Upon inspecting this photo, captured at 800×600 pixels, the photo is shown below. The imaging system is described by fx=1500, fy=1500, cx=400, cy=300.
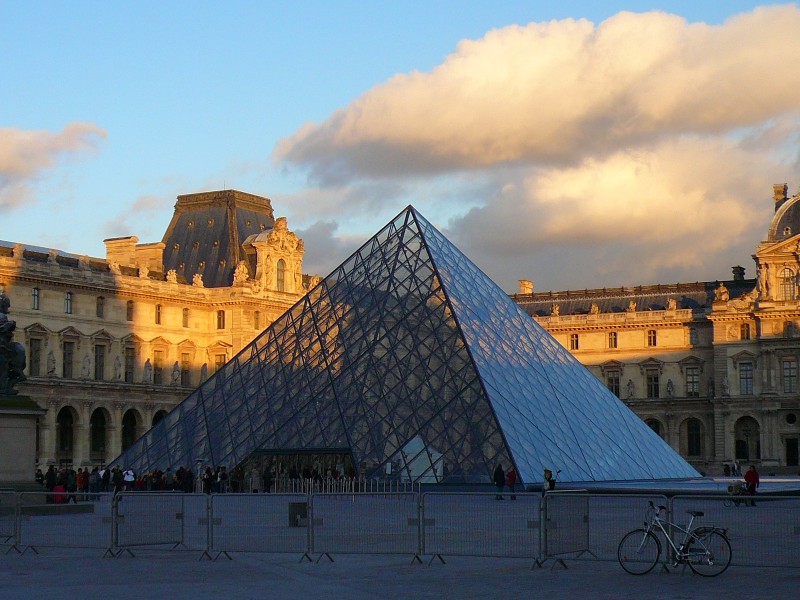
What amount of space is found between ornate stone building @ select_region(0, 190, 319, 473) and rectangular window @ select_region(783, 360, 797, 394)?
85.7ft

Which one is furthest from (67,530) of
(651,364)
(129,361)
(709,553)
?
(651,364)

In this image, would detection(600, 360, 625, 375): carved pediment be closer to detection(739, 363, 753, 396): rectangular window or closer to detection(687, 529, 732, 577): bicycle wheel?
detection(739, 363, 753, 396): rectangular window

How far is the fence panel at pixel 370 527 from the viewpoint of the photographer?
17.3 meters

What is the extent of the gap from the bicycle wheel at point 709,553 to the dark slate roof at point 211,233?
61.8 metres

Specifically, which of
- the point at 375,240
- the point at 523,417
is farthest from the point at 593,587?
the point at 375,240

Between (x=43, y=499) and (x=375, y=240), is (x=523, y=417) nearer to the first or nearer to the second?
(x=375, y=240)

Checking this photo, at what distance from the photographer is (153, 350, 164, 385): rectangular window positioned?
70.9 metres

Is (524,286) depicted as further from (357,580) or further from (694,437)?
(357,580)

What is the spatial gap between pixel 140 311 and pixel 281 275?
10077 mm

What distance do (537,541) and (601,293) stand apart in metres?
76.2

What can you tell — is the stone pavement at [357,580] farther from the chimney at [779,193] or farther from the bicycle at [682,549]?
the chimney at [779,193]

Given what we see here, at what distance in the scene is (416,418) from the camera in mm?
36031

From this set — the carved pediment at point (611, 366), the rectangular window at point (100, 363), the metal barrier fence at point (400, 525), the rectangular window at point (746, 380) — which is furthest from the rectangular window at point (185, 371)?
the metal barrier fence at point (400, 525)

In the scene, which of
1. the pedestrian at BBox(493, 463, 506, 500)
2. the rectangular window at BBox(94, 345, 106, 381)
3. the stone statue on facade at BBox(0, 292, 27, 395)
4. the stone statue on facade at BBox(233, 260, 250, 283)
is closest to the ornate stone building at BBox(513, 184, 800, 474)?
the stone statue on facade at BBox(233, 260, 250, 283)
